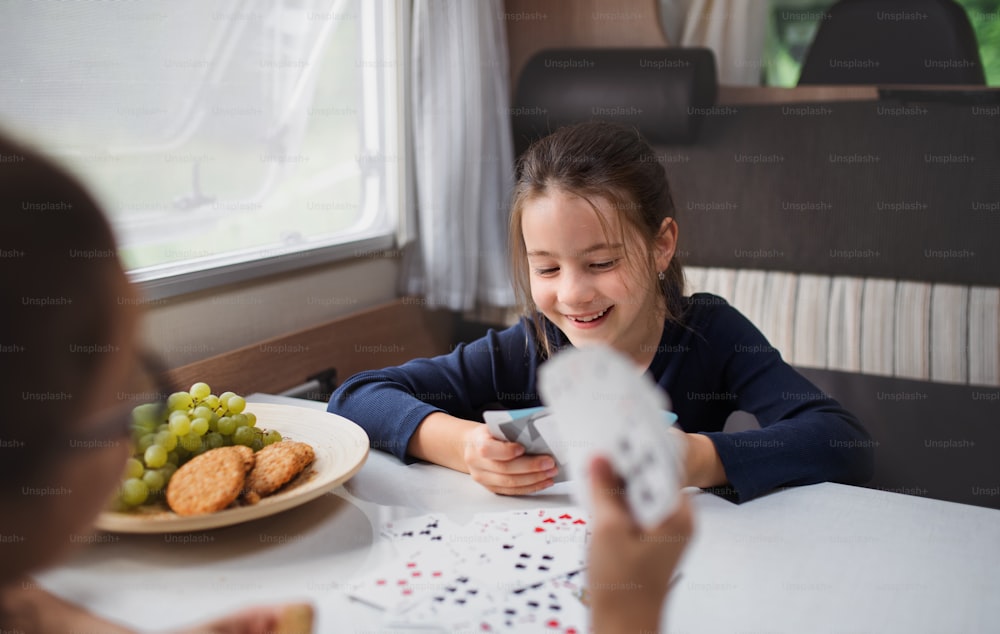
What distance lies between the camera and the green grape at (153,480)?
1034 millimetres

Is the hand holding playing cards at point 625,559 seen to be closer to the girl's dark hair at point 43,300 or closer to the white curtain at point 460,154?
the girl's dark hair at point 43,300

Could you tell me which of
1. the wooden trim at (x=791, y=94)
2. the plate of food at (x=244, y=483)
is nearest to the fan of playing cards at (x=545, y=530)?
the plate of food at (x=244, y=483)

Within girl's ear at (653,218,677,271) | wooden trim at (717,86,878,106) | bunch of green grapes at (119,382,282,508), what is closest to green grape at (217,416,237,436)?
bunch of green grapes at (119,382,282,508)

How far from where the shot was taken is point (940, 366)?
245cm

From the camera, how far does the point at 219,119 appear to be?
2232mm

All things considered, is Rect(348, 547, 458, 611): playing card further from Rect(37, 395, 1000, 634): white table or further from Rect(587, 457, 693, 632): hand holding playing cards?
Rect(587, 457, 693, 632): hand holding playing cards

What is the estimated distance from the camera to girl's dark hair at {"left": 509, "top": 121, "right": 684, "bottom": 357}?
57.3 inches

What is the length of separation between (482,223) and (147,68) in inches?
54.9

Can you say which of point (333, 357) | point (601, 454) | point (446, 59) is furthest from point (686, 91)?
point (601, 454)

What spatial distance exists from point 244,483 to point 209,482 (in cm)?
6

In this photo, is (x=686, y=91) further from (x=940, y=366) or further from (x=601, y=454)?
(x=601, y=454)

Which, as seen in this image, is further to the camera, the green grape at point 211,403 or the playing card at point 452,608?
the green grape at point 211,403

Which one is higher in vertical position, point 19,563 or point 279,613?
point 19,563

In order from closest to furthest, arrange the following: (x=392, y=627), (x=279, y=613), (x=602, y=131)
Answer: (x=279, y=613), (x=392, y=627), (x=602, y=131)
